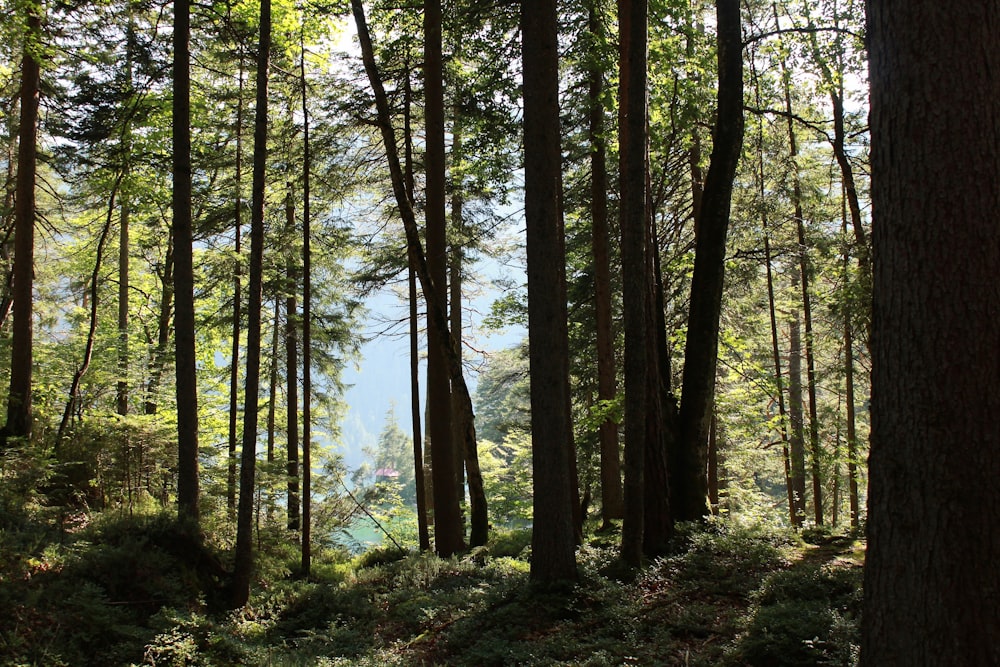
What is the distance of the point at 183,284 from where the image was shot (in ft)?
32.9

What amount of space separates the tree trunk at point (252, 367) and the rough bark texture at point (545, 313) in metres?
4.54

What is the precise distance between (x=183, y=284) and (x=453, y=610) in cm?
673

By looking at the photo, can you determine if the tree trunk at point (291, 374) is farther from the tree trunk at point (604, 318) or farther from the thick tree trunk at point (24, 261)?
the tree trunk at point (604, 318)

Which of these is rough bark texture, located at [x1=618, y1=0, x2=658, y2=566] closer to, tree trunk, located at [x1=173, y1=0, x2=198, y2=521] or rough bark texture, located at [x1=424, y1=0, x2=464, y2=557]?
rough bark texture, located at [x1=424, y1=0, x2=464, y2=557]

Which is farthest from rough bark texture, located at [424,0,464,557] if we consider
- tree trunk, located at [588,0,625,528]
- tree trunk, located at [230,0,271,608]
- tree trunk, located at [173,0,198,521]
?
tree trunk, located at [173,0,198,521]

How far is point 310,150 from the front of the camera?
13.9m

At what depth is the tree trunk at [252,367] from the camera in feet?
30.9

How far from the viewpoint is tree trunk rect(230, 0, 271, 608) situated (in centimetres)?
941

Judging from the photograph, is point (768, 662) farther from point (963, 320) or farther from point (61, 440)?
point (61, 440)

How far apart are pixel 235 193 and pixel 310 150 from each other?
6.79 ft

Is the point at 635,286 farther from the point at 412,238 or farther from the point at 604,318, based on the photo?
the point at 412,238

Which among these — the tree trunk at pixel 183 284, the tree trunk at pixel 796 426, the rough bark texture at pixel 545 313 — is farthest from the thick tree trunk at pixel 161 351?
the tree trunk at pixel 796 426

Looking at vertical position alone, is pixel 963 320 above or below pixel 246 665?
above

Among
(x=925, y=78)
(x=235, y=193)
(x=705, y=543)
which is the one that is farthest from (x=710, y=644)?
(x=235, y=193)
